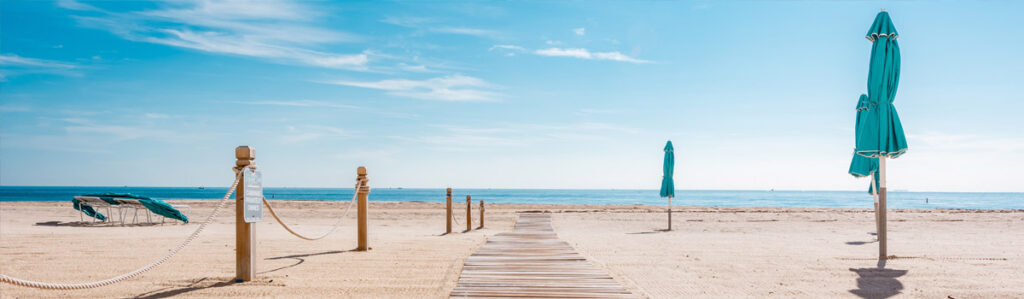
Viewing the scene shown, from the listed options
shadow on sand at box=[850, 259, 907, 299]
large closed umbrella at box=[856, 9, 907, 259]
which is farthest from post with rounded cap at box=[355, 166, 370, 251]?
large closed umbrella at box=[856, 9, 907, 259]

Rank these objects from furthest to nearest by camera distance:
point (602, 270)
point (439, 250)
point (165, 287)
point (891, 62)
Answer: point (439, 250), point (891, 62), point (602, 270), point (165, 287)

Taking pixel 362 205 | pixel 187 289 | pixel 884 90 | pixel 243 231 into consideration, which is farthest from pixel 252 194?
pixel 884 90

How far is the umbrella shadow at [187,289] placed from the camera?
516 cm

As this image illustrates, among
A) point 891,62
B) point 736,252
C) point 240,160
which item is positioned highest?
point 891,62

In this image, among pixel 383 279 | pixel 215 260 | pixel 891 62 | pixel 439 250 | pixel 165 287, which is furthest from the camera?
pixel 439 250

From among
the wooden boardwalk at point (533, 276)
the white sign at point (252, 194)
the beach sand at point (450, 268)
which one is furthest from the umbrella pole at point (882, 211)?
the white sign at point (252, 194)

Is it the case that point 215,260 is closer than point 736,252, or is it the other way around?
point 215,260

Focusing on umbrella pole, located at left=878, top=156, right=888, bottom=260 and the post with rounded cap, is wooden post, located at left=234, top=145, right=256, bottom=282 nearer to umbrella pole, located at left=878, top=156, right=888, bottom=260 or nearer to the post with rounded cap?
the post with rounded cap

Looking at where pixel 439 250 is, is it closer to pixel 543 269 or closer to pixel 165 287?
pixel 543 269

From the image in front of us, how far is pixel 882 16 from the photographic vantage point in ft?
26.9

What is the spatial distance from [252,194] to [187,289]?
103cm

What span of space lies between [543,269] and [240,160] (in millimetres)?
3408

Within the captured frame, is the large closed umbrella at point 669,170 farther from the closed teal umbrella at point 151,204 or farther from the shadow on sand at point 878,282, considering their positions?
the closed teal umbrella at point 151,204

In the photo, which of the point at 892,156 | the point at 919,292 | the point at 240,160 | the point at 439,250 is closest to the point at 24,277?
the point at 240,160
